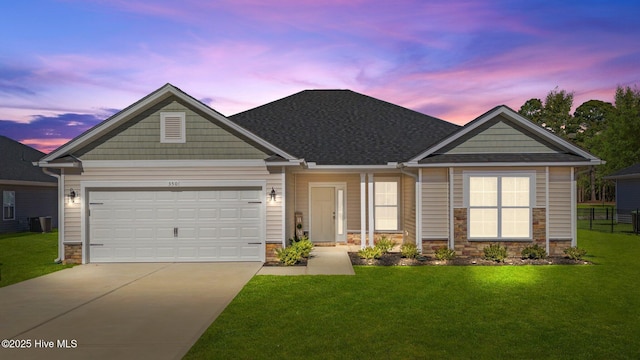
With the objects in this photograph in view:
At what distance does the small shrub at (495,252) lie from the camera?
46.4ft

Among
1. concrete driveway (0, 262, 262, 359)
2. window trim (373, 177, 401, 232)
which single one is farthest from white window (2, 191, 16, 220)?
window trim (373, 177, 401, 232)

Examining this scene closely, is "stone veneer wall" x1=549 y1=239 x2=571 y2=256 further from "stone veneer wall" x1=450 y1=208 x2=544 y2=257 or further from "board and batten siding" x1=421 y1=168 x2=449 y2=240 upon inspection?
"board and batten siding" x1=421 y1=168 x2=449 y2=240

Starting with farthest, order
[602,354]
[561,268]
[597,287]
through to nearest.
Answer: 1. [561,268]
2. [597,287]
3. [602,354]

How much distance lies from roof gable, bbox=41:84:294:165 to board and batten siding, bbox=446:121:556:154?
6.85 meters

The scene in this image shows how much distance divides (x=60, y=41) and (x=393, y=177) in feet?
47.7

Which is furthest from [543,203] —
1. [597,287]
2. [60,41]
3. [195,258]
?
[60,41]

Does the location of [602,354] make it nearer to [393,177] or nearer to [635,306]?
[635,306]

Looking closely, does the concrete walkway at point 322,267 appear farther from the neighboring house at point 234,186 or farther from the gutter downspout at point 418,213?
the gutter downspout at point 418,213

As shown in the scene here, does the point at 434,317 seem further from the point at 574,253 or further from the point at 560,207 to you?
the point at 560,207

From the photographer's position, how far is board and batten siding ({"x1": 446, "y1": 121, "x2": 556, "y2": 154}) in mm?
15195

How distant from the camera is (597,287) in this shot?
35.0 feet

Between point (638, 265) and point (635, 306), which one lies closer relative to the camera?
point (635, 306)

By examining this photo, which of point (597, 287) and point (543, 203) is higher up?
point (543, 203)

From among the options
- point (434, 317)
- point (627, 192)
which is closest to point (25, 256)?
point (434, 317)
